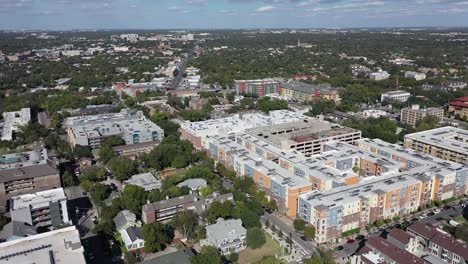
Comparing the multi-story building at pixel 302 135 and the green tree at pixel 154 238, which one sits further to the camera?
the multi-story building at pixel 302 135

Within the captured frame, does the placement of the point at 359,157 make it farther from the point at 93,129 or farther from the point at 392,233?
the point at 93,129

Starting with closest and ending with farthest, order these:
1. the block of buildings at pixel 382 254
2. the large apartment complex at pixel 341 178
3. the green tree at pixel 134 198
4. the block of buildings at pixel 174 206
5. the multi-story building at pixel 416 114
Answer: the block of buildings at pixel 382 254 → the large apartment complex at pixel 341 178 → the block of buildings at pixel 174 206 → the green tree at pixel 134 198 → the multi-story building at pixel 416 114

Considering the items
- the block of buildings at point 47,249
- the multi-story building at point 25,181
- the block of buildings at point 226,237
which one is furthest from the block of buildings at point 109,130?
the block of buildings at point 47,249

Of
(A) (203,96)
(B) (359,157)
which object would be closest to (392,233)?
(B) (359,157)

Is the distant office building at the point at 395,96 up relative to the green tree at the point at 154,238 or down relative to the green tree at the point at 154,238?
up

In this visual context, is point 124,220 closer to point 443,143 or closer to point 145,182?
point 145,182

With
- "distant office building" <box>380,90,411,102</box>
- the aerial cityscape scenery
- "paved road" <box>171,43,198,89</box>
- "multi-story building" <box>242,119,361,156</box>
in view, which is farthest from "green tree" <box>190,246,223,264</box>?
"paved road" <box>171,43,198,89</box>

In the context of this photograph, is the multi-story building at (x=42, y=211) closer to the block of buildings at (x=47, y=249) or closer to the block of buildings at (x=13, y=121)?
the block of buildings at (x=47, y=249)

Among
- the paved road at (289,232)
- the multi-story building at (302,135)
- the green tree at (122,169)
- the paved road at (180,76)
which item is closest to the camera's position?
the paved road at (289,232)
